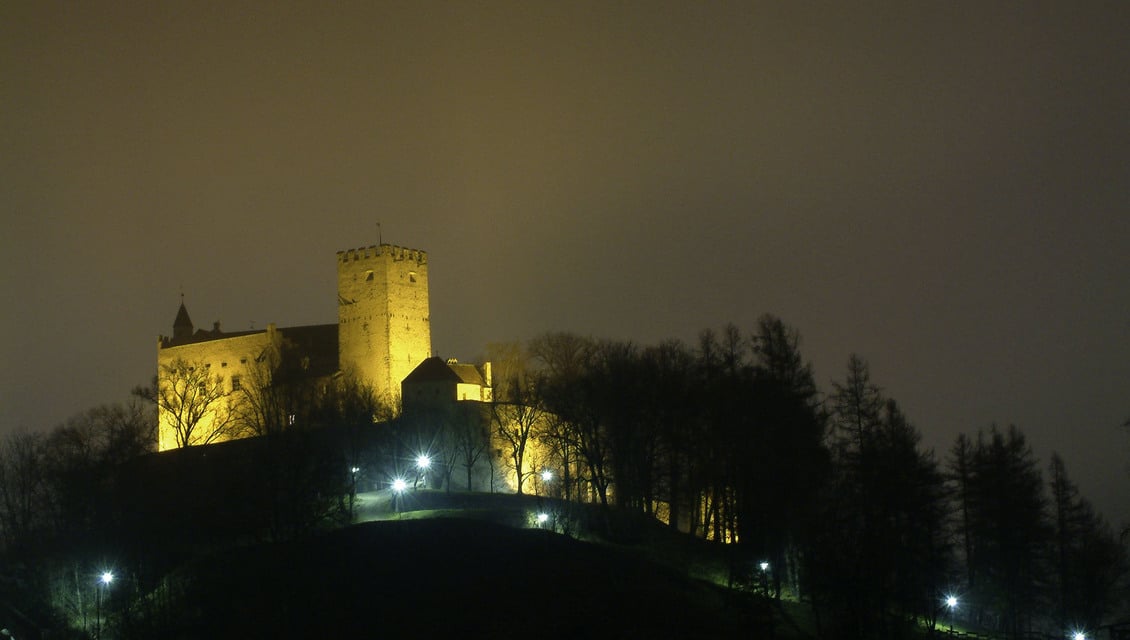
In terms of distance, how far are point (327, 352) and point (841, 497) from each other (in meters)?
43.0

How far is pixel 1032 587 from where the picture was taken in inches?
2509

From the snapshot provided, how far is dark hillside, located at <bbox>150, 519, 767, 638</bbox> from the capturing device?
2105 inches

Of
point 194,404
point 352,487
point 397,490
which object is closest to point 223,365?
point 194,404

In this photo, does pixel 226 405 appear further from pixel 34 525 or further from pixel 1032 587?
pixel 1032 587

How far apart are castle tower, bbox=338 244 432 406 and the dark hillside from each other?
27.9 m

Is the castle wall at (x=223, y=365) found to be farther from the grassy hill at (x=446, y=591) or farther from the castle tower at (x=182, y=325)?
the grassy hill at (x=446, y=591)

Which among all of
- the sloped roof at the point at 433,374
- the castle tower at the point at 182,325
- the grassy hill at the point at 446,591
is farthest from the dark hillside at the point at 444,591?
the castle tower at the point at 182,325

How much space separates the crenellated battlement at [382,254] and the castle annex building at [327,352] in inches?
2.3

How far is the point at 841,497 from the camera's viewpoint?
60.5 meters

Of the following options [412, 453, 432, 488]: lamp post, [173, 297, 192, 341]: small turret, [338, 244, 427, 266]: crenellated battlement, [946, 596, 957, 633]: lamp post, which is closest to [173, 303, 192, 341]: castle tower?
[173, 297, 192, 341]: small turret

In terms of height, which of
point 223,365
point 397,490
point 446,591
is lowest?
point 446,591

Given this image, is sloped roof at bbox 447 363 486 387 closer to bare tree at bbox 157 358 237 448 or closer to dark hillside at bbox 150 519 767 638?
bare tree at bbox 157 358 237 448

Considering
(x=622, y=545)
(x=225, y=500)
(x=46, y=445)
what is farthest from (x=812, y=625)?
(x=46, y=445)

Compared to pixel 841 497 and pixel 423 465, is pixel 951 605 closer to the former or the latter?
pixel 841 497
